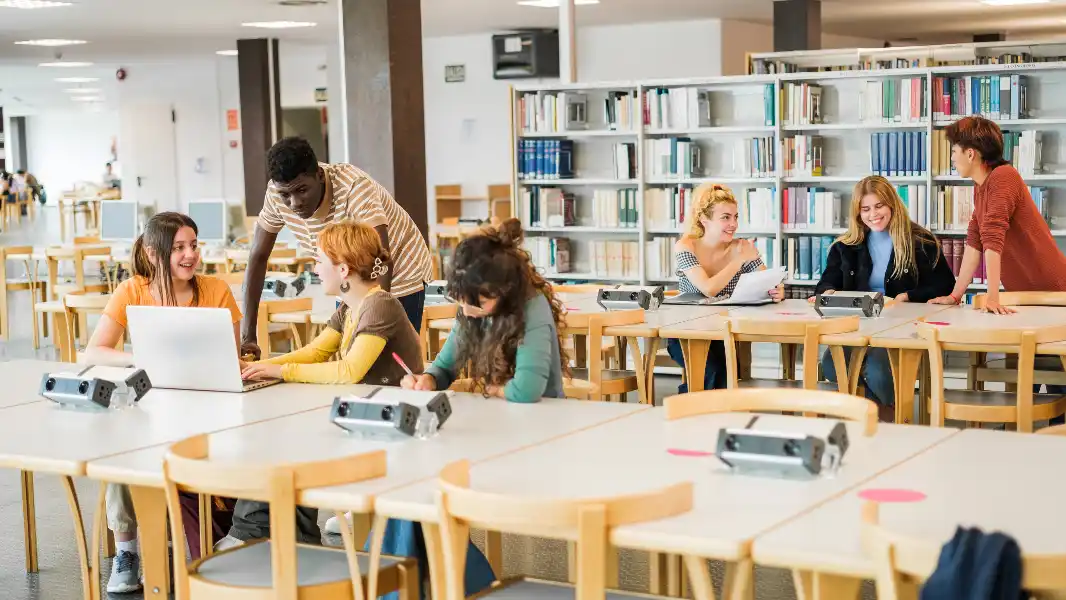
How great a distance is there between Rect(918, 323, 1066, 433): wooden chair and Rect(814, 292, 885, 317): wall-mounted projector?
1.51ft

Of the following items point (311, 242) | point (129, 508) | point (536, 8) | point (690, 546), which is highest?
point (536, 8)

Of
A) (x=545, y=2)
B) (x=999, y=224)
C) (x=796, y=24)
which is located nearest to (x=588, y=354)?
(x=999, y=224)

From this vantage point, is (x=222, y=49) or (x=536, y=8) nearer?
(x=536, y=8)

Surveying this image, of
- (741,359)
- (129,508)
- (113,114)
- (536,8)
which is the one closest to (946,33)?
(536,8)

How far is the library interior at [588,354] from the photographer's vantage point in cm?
233

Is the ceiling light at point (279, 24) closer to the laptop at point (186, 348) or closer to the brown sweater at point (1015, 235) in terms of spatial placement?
the brown sweater at point (1015, 235)

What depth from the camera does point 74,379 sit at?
3420mm

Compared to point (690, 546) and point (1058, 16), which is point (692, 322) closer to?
point (690, 546)

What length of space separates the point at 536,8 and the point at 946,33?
7.28 meters

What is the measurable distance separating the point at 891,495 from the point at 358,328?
181 cm

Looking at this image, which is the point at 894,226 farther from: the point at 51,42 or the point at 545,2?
the point at 51,42

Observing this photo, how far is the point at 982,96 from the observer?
7324 mm

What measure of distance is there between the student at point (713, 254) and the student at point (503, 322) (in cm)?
222

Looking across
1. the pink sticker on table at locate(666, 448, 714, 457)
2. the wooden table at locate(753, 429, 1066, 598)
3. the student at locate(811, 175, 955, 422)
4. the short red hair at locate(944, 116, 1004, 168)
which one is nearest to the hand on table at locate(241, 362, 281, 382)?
the pink sticker on table at locate(666, 448, 714, 457)
